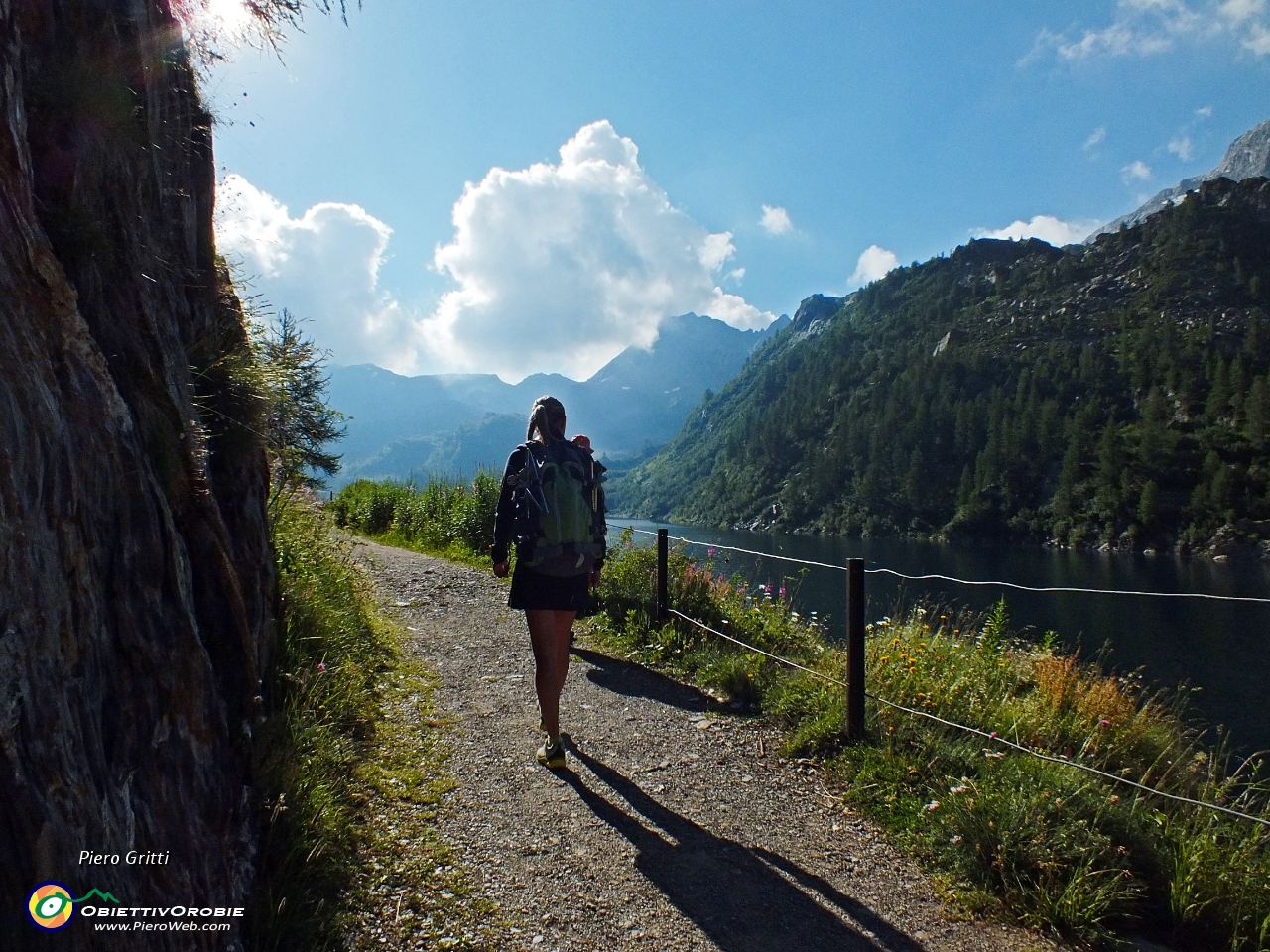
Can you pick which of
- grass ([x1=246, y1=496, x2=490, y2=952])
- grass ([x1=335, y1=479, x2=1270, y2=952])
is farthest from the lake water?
grass ([x1=246, y1=496, x2=490, y2=952])

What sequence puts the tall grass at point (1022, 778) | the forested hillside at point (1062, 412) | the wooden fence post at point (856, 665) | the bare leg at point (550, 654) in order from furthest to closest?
1. the forested hillside at point (1062, 412)
2. the wooden fence post at point (856, 665)
3. the bare leg at point (550, 654)
4. the tall grass at point (1022, 778)

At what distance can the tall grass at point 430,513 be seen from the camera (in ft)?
45.3

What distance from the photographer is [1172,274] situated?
119062 millimetres

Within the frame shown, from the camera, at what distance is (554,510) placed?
4109mm

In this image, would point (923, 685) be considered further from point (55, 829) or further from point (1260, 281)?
point (1260, 281)

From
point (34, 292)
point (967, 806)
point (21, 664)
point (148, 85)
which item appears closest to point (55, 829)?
point (21, 664)

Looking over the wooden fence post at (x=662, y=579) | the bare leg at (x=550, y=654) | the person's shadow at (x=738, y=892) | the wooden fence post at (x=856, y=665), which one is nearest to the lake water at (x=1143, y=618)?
the wooden fence post at (x=662, y=579)

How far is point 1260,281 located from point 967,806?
145m

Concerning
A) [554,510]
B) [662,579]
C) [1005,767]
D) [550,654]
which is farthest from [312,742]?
[662,579]

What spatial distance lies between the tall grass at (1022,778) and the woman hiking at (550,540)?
1.86 meters

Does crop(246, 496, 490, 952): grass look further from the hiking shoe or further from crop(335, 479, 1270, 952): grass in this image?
crop(335, 479, 1270, 952): grass

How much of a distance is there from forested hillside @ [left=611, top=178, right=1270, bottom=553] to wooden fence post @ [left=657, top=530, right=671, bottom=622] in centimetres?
8388

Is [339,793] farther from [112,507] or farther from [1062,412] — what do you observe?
[1062,412]

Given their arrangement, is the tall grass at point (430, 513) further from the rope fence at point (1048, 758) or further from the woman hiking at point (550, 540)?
the rope fence at point (1048, 758)
